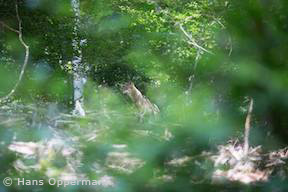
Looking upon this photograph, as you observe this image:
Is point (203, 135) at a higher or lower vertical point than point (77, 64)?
higher

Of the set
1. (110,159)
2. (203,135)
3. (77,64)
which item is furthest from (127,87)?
(203,135)

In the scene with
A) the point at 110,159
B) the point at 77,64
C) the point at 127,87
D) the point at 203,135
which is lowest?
the point at 127,87

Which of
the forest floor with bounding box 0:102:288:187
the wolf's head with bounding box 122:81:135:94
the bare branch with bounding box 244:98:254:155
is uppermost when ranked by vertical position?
the bare branch with bounding box 244:98:254:155

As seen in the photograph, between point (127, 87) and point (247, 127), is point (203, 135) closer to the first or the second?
point (247, 127)

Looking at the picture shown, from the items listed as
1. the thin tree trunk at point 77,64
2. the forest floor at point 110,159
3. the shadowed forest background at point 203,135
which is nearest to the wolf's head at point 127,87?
the thin tree trunk at point 77,64

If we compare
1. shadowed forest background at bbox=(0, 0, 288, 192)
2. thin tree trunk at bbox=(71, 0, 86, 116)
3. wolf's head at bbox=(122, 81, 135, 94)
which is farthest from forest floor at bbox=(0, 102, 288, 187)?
thin tree trunk at bbox=(71, 0, 86, 116)

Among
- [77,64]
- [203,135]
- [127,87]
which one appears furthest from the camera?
[77,64]

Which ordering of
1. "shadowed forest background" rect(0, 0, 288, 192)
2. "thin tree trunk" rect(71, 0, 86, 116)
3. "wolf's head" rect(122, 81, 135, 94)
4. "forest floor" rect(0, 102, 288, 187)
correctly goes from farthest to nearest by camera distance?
"thin tree trunk" rect(71, 0, 86, 116) → "wolf's head" rect(122, 81, 135, 94) → "forest floor" rect(0, 102, 288, 187) → "shadowed forest background" rect(0, 0, 288, 192)

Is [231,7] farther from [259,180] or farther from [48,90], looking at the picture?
[48,90]

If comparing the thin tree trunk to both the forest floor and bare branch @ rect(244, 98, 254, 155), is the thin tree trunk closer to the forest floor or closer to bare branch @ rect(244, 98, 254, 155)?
the forest floor

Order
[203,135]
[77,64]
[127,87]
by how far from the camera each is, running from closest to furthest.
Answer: [203,135] → [127,87] → [77,64]

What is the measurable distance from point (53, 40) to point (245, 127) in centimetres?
297

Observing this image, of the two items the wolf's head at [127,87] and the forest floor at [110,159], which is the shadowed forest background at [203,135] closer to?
the forest floor at [110,159]

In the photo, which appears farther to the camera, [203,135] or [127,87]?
[127,87]
